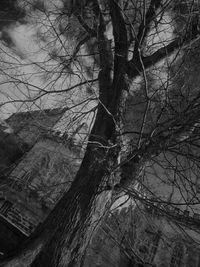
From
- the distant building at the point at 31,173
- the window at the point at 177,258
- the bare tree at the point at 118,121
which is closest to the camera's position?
the bare tree at the point at 118,121

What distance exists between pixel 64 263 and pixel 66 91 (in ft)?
8.47

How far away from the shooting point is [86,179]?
1782mm

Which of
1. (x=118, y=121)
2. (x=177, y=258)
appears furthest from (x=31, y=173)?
(x=118, y=121)

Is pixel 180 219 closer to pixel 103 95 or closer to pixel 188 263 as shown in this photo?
pixel 103 95

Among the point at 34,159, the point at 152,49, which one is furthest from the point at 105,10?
the point at 34,159

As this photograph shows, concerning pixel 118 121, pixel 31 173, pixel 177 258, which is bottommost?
pixel 118 121

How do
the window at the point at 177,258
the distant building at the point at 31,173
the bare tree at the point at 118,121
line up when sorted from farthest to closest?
the window at the point at 177,258 < the distant building at the point at 31,173 < the bare tree at the point at 118,121

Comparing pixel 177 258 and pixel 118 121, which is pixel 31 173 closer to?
pixel 177 258

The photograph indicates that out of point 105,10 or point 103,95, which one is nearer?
point 103,95

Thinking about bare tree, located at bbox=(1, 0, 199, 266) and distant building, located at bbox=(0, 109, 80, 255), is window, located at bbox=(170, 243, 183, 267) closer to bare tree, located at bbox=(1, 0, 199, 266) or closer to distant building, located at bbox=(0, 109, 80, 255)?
distant building, located at bbox=(0, 109, 80, 255)

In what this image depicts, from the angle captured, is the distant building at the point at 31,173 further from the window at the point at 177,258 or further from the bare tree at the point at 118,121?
the window at the point at 177,258

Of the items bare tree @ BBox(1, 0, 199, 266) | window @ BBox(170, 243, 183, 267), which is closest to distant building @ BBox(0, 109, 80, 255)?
bare tree @ BBox(1, 0, 199, 266)

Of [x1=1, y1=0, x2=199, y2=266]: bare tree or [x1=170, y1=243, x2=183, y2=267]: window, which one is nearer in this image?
[x1=1, y1=0, x2=199, y2=266]: bare tree

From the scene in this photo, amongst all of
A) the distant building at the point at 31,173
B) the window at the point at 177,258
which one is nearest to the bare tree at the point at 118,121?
the distant building at the point at 31,173
